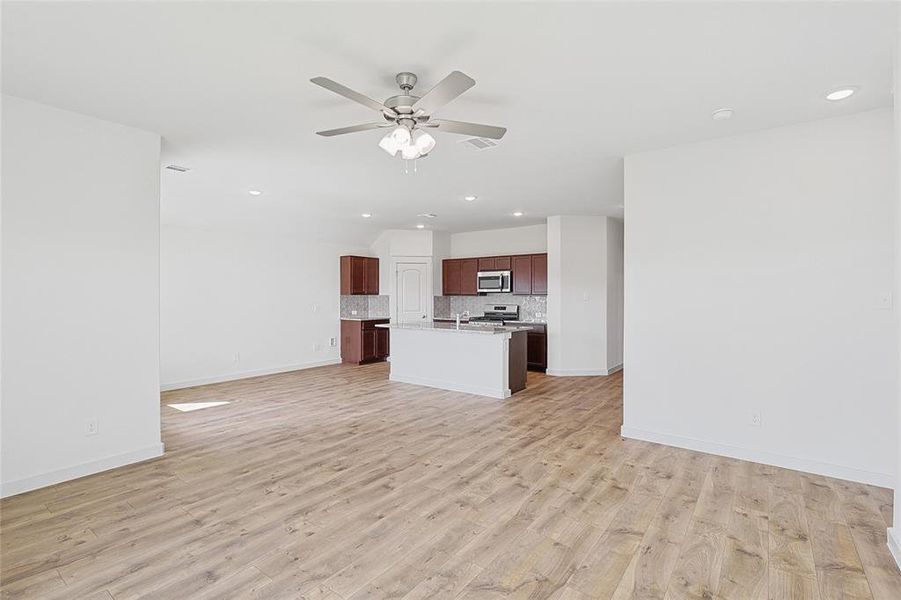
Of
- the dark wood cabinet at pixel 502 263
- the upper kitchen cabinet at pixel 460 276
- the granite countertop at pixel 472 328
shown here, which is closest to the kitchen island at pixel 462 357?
the granite countertop at pixel 472 328

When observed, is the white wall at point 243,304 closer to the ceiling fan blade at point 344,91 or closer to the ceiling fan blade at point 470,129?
the ceiling fan blade at point 344,91

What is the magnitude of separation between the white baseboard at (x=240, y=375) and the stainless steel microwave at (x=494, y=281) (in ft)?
10.6

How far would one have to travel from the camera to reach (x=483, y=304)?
916 centimetres

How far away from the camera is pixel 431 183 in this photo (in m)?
5.29

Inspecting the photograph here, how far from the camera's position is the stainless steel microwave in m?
8.26

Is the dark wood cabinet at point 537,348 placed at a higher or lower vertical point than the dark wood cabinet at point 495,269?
lower

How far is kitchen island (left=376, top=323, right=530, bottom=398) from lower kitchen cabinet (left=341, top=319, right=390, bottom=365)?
183 centimetres

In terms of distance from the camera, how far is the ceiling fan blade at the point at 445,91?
2133 millimetres

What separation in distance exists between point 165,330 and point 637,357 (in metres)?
6.21

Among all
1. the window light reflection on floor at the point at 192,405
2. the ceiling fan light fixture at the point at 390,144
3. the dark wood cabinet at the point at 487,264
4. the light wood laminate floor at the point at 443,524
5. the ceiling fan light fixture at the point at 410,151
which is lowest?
the window light reflection on floor at the point at 192,405

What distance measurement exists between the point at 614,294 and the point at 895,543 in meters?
5.56

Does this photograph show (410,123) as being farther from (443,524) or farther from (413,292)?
(413,292)

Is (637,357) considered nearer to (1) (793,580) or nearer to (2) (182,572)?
(1) (793,580)

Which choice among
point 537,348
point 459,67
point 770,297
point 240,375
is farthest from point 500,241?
point 459,67
